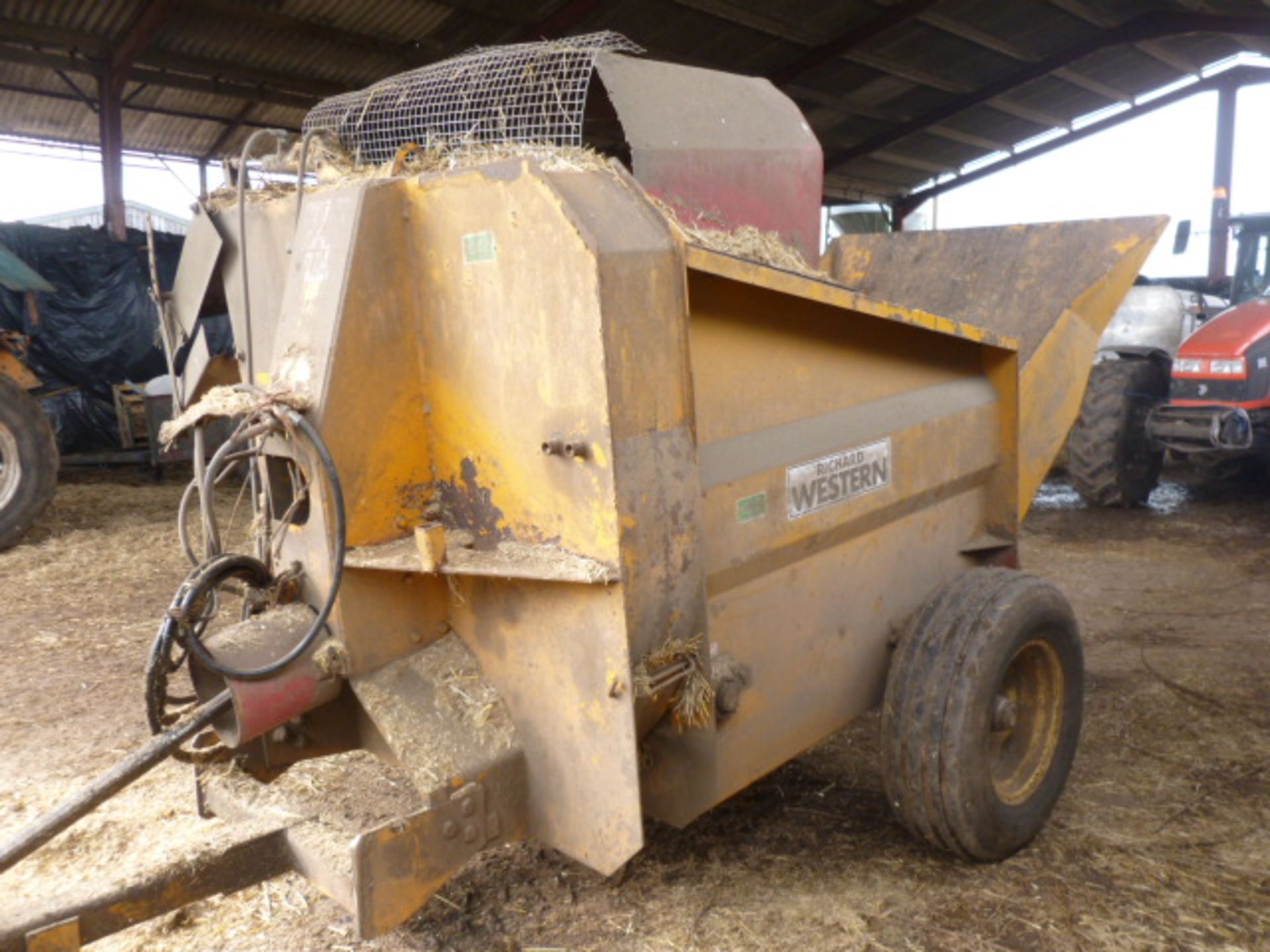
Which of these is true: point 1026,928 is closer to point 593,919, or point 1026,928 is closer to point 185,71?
point 593,919

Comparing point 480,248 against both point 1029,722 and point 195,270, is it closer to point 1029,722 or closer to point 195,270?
point 195,270

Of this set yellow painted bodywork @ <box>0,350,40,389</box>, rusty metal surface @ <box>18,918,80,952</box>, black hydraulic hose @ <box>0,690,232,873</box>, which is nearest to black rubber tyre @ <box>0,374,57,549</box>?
yellow painted bodywork @ <box>0,350,40,389</box>

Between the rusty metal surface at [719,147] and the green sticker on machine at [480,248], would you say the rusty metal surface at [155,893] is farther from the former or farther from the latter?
the rusty metal surface at [719,147]

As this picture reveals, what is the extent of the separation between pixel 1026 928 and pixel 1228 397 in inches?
229

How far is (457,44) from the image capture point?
11.3m

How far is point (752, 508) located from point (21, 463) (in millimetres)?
6525

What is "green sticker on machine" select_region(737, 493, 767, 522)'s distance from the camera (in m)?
2.48

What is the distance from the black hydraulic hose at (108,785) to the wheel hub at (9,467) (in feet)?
19.5

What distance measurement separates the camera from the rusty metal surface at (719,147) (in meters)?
2.77

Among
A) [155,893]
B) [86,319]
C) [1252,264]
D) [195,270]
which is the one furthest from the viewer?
[86,319]

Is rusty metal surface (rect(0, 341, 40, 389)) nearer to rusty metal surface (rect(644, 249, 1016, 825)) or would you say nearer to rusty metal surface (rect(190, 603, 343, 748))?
rusty metal surface (rect(190, 603, 343, 748))

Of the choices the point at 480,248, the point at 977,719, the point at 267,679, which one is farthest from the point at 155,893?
the point at 977,719

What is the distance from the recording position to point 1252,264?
8641 mm

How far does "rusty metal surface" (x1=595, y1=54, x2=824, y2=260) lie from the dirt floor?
186cm
